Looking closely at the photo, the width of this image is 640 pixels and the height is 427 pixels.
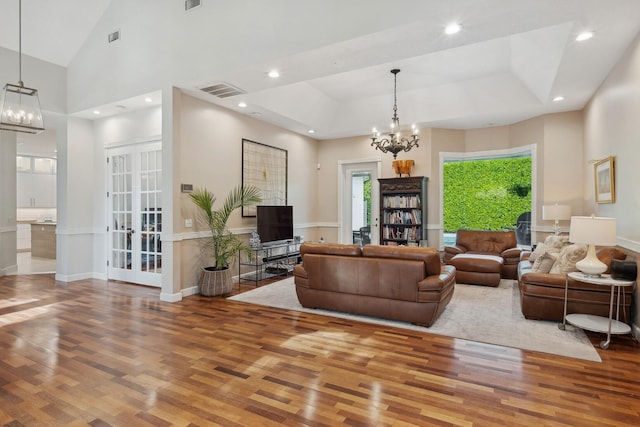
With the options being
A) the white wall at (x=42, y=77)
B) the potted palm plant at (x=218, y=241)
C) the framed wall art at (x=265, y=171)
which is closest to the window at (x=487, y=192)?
the framed wall art at (x=265, y=171)

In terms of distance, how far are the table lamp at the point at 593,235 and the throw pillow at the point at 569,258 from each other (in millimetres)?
383

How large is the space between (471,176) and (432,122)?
1.59m

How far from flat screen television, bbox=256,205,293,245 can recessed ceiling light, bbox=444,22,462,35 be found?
4.07 m

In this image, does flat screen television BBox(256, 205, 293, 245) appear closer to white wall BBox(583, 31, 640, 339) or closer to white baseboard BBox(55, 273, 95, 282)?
white baseboard BBox(55, 273, 95, 282)

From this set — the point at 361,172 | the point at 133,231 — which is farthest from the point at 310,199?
the point at 133,231

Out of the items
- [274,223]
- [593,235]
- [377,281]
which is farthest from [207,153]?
[593,235]

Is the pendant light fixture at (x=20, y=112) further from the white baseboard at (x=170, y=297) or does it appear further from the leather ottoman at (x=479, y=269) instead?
the leather ottoman at (x=479, y=269)

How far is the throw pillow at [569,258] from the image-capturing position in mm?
3879

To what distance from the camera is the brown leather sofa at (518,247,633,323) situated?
3.57 meters

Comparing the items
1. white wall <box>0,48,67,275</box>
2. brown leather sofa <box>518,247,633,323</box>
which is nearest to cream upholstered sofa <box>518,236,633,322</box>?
brown leather sofa <box>518,247,633,323</box>

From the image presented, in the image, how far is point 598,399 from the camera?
7.61 ft

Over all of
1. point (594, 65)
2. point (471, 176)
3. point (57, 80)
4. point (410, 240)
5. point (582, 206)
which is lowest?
point (410, 240)

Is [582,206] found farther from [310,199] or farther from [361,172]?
[310,199]

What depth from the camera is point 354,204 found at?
848 centimetres
